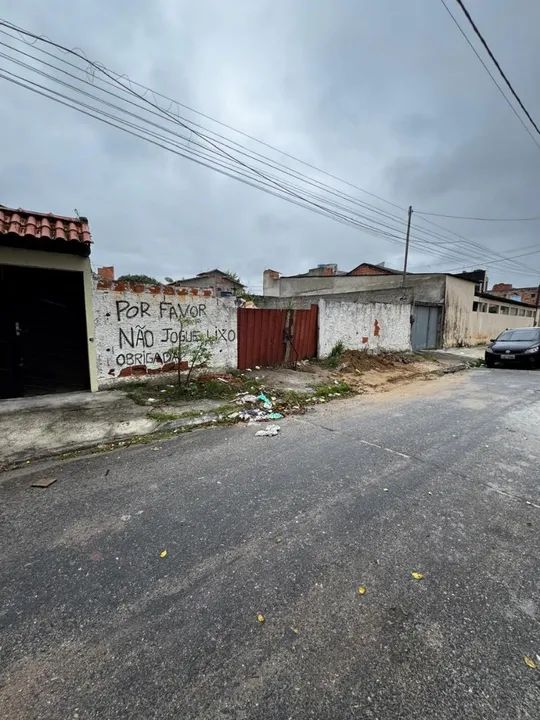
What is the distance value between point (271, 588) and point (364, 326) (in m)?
10.6

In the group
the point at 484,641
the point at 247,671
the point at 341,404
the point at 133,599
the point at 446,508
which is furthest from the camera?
the point at 341,404

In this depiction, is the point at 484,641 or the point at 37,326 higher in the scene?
the point at 37,326

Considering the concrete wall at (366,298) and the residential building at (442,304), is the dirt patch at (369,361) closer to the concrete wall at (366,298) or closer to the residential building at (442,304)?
the residential building at (442,304)

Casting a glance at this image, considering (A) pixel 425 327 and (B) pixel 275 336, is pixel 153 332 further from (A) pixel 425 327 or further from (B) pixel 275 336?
(A) pixel 425 327

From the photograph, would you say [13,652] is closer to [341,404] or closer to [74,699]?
[74,699]

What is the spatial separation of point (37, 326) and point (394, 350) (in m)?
11.6

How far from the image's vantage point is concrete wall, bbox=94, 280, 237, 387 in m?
6.34

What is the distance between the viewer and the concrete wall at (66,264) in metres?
5.41

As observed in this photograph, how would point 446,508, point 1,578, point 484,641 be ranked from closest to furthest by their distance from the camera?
point 484,641 → point 1,578 → point 446,508

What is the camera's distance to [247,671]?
1.58 metres

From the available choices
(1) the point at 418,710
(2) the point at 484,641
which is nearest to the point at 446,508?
(2) the point at 484,641

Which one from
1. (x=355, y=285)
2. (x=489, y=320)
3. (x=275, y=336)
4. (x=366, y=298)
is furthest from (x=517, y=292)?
(x=275, y=336)

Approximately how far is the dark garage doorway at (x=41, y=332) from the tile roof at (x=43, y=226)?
2.53ft

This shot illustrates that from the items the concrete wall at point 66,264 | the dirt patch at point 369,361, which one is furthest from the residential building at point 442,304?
the concrete wall at point 66,264
